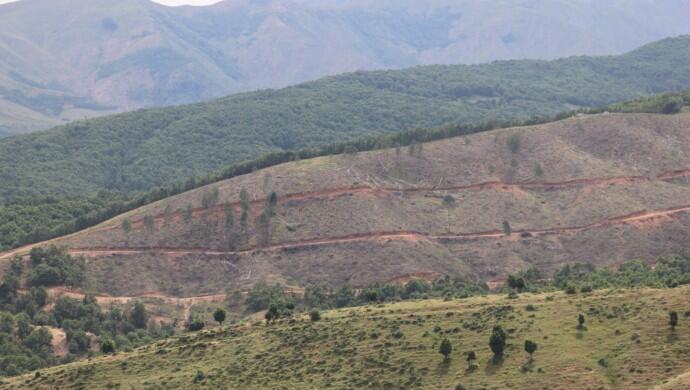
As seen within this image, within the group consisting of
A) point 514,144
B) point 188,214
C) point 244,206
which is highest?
point 514,144

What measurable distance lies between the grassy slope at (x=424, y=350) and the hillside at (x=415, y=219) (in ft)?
164

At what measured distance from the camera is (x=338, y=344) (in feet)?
351

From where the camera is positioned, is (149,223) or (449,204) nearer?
(149,223)

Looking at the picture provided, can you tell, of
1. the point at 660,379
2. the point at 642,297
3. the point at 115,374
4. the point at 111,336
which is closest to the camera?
the point at 660,379

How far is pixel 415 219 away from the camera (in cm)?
18075

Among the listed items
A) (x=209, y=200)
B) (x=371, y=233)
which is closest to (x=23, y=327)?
(x=209, y=200)

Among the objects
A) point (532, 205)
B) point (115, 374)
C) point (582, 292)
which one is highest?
point (532, 205)

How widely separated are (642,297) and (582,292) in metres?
10.9

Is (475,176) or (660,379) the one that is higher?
(475,176)

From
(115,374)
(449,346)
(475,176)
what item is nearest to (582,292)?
(449,346)

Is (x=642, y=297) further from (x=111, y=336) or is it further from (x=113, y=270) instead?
(x=113, y=270)

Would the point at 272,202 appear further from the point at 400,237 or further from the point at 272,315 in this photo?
the point at 272,315

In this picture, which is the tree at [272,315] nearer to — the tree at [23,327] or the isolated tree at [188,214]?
the tree at [23,327]

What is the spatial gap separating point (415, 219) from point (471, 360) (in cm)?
8570
